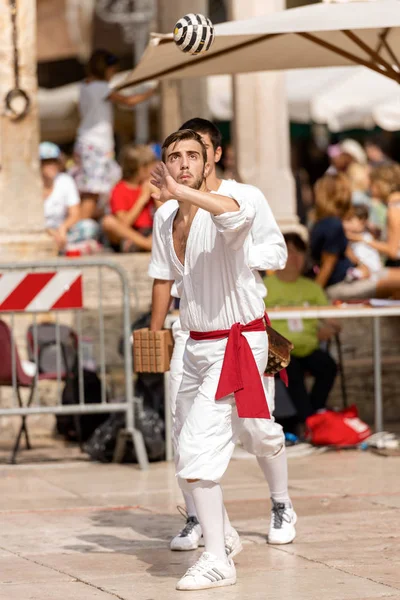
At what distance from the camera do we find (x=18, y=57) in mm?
12586

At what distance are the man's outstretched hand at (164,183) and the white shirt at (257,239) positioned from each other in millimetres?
616

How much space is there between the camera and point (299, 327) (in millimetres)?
11305

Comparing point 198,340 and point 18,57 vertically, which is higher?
point 18,57

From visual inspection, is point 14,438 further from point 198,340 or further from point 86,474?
point 198,340

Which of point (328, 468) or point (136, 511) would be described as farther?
point (328, 468)

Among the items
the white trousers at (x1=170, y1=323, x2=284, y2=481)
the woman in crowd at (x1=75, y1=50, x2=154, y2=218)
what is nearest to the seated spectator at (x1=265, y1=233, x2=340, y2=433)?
the woman in crowd at (x1=75, y1=50, x2=154, y2=218)

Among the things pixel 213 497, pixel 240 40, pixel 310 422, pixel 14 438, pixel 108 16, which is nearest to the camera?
pixel 213 497

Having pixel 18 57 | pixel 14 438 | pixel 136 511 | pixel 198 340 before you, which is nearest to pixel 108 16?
pixel 18 57

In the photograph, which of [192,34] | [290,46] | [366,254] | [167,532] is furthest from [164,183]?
[366,254]

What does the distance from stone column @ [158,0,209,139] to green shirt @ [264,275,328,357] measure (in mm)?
4229

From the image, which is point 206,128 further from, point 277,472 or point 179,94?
point 179,94

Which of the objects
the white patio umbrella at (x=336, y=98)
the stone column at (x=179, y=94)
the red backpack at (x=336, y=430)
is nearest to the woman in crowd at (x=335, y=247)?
the red backpack at (x=336, y=430)

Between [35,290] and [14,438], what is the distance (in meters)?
1.85

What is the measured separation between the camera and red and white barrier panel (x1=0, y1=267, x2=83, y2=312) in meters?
10.6
